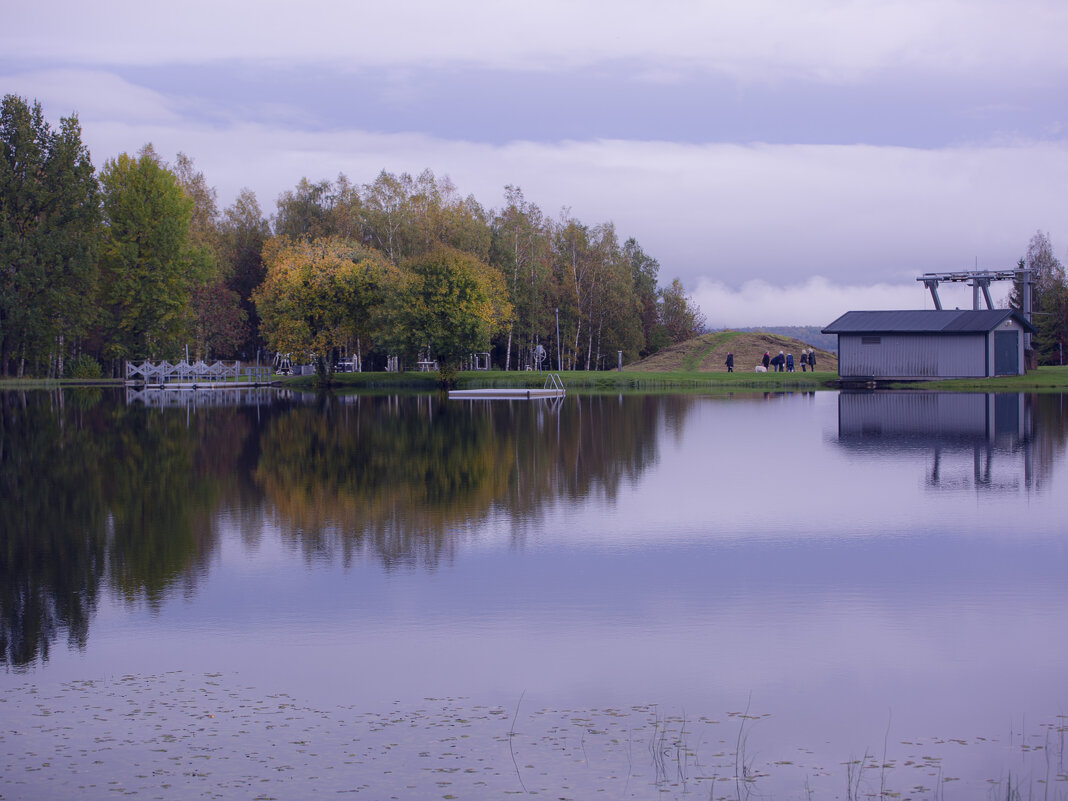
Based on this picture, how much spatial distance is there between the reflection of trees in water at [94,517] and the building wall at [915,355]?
41057 mm

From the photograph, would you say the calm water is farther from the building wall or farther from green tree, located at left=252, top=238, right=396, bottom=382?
green tree, located at left=252, top=238, right=396, bottom=382

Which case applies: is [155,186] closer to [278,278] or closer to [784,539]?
[278,278]

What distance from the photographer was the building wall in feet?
200

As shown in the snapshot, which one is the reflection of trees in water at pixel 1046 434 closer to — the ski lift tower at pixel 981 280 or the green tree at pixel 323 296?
the ski lift tower at pixel 981 280

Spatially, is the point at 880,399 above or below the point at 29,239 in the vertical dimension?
below

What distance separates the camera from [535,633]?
10.0 metres

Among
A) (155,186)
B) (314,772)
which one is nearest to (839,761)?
(314,772)

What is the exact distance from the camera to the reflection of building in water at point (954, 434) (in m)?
22.0

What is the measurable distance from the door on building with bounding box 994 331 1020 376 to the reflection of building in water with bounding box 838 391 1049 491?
853cm

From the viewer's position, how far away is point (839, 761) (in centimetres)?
712

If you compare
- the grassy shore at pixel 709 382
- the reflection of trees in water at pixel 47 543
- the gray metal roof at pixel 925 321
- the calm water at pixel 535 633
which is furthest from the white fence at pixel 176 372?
the calm water at pixel 535 633

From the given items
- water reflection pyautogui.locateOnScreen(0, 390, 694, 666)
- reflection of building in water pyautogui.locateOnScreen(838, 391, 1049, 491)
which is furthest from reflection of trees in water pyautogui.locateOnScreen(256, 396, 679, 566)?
reflection of building in water pyautogui.locateOnScreen(838, 391, 1049, 491)

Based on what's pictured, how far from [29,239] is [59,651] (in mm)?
68064

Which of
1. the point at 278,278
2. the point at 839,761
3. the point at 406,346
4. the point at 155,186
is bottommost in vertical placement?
the point at 839,761
